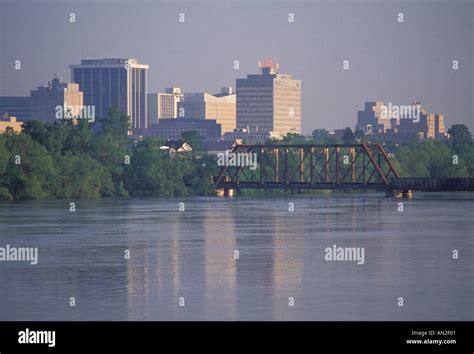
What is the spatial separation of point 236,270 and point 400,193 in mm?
117584

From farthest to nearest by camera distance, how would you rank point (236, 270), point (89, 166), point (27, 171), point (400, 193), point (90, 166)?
point (400, 193)
point (90, 166)
point (89, 166)
point (27, 171)
point (236, 270)

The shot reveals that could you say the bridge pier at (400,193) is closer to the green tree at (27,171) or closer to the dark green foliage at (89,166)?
the dark green foliage at (89,166)

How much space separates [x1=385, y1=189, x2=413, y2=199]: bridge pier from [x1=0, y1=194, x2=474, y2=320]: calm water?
65.4 meters

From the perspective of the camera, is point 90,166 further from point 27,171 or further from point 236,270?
point 236,270

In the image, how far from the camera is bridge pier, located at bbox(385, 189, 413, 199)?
168m

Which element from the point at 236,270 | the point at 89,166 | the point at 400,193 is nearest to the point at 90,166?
the point at 89,166

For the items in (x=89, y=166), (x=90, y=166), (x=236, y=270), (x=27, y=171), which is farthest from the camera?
(x=90, y=166)

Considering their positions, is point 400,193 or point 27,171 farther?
point 400,193

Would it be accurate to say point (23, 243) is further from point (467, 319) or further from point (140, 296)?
point (467, 319)

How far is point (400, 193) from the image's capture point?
174m

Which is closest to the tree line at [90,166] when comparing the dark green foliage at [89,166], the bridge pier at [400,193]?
the dark green foliage at [89,166]

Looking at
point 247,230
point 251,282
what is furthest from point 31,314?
point 247,230
